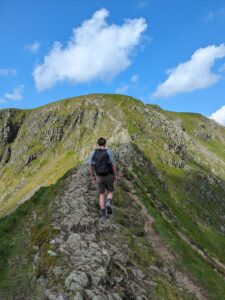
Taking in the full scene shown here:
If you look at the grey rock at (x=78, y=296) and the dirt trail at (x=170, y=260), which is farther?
the dirt trail at (x=170, y=260)

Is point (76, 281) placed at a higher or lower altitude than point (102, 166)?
lower

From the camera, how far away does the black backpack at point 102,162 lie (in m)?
22.0

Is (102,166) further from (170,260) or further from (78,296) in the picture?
(78,296)

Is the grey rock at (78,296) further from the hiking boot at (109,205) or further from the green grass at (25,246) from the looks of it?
the hiking boot at (109,205)

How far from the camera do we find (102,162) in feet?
72.2

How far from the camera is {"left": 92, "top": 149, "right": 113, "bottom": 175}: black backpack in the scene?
21984 mm

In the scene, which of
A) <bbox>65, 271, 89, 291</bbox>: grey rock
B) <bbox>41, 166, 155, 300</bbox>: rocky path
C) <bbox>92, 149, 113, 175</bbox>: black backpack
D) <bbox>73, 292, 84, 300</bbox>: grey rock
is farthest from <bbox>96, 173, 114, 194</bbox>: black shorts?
<bbox>73, 292, 84, 300</bbox>: grey rock

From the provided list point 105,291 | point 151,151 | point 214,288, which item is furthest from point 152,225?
point 151,151

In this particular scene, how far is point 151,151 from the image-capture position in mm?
114375

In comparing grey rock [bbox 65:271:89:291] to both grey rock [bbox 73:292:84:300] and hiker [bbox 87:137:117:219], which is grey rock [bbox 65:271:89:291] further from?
hiker [bbox 87:137:117:219]

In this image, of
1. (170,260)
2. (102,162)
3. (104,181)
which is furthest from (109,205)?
(170,260)

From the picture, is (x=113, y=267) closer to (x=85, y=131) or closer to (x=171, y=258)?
(x=171, y=258)

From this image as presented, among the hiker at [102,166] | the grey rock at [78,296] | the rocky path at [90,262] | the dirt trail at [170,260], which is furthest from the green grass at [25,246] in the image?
the dirt trail at [170,260]

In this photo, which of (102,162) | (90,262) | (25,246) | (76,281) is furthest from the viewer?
(102,162)
